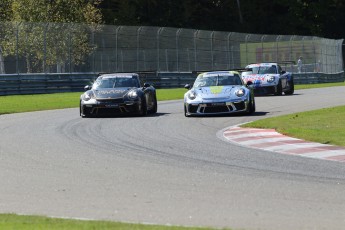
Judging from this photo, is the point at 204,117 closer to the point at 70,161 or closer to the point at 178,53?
the point at 70,161

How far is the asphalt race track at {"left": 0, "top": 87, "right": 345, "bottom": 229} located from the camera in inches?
370

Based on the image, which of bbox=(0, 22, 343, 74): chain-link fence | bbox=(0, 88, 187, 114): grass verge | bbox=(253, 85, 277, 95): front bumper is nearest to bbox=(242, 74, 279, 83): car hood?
bbox=(253, 85, 277, 95): front bumper

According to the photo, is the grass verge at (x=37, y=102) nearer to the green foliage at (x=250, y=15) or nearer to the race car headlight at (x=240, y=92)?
the race car headlight at (x=240, y=92)

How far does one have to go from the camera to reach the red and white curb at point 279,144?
15.0m

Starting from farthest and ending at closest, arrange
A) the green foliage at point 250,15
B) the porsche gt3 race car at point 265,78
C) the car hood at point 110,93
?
the green foliage at point 250,15 → the porsche gt3 race car at point 265,78 → the car hood at point 110,93

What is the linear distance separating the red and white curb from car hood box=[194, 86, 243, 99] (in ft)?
15.6

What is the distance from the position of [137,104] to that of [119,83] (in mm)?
1281

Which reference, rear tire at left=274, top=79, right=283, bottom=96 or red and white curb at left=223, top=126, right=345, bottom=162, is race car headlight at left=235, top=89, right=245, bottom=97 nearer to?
red and white curb at left=223, top=126, right=345, bottom=162

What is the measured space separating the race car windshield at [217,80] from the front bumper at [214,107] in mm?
1244

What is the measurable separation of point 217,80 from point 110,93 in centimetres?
290

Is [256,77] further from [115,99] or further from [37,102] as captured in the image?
[115,99]

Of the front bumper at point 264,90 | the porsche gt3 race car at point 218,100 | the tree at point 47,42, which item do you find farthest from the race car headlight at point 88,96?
the tree at point 47,42

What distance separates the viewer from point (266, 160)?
14195 mm

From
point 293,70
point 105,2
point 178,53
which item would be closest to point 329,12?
point 105,2
